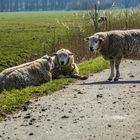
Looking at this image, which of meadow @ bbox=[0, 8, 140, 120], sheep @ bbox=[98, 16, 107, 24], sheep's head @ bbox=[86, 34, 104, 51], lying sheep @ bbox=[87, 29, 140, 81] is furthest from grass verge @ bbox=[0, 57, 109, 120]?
sheep @ bbox=[98, 16, 107, 24]

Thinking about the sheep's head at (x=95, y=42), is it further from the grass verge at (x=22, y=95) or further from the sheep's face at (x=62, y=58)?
the sheep's face at (x=62, y=58)

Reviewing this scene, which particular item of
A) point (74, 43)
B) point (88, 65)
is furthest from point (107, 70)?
point (74, 43)

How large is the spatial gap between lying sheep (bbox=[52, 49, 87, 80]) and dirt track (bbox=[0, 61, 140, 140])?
115 inches

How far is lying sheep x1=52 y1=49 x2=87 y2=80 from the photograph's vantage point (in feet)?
56.5

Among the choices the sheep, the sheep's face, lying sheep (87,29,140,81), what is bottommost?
the sheep's face

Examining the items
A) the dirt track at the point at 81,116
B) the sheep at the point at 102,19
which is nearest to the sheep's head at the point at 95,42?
the dirt track at the point at 81,116

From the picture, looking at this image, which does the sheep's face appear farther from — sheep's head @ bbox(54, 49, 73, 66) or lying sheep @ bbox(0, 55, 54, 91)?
lying sheep @ bbox(0, 55, 54, 91)

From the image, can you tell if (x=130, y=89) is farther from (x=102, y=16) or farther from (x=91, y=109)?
(x=102, y=16)

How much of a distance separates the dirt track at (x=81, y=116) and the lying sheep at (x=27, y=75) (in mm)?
1552

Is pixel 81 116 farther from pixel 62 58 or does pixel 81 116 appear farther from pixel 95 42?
pixel 62 58

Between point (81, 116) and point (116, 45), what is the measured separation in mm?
6153

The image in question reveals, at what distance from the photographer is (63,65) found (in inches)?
688

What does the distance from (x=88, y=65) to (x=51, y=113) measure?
28.6 ft

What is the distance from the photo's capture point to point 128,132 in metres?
9.07
